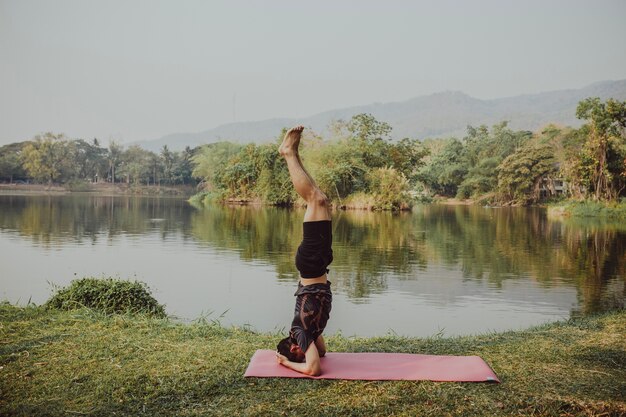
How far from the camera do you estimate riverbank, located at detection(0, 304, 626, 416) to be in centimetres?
306

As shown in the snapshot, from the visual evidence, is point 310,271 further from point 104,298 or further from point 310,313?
point 104,298

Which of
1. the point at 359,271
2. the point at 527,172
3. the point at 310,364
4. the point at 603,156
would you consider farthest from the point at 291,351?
the point at 527,172

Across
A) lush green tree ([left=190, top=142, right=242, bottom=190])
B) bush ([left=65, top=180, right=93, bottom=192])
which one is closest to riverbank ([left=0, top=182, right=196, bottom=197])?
bush ([left=65, top=180, right=93, bottom=192])

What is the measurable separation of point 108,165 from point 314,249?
5909 centimetres

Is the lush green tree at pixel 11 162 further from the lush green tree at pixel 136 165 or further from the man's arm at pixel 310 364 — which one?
the man's arm at pixel 310 364

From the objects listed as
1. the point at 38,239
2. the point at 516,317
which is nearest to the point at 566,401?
the point at 516,317

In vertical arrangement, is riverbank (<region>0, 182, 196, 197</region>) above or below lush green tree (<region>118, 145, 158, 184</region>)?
below

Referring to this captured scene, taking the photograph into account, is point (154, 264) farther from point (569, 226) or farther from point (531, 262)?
point (569, 226)

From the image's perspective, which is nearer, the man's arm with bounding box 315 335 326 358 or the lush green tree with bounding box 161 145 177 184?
the man's arm with bounding box 315 335 326 358

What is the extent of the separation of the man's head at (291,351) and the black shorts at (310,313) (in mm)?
30

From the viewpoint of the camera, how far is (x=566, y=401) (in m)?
3.14

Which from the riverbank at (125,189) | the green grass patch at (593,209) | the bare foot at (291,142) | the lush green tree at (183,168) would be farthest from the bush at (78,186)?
the bare foot at (291,142)

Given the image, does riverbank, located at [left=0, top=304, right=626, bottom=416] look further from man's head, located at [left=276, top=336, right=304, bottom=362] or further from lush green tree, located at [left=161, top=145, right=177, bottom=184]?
lush green tree, located at [left=161, top=145, right=177, bottom=184]

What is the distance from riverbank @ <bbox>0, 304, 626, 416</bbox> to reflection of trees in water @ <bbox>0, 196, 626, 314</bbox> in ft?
10.8
